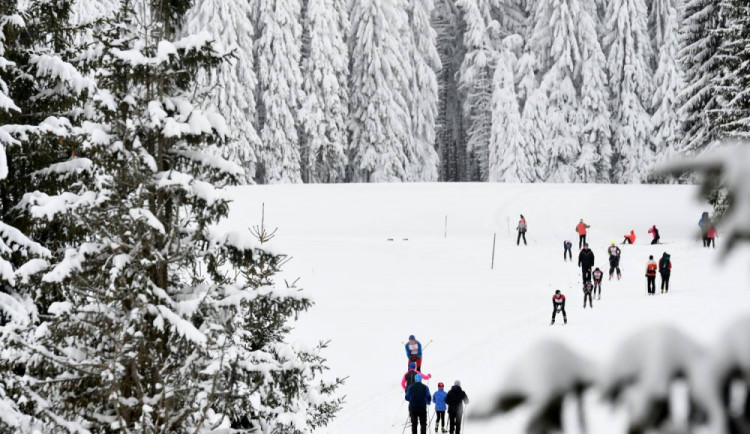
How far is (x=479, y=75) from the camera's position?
46.3 m

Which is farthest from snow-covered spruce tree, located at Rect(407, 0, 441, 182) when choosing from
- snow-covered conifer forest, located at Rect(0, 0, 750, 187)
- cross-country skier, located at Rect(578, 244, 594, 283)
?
cross-country skier, located at Rect(578, 244, 594, 283)

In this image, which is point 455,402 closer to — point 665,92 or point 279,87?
point 279,87

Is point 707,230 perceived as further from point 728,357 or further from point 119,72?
point 119,72

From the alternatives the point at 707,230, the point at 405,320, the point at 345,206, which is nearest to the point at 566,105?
the point at 345,206

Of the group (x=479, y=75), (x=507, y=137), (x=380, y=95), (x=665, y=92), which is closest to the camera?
(x=665, y=92)

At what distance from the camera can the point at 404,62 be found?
141 ft

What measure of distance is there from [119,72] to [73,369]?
9.09 feet

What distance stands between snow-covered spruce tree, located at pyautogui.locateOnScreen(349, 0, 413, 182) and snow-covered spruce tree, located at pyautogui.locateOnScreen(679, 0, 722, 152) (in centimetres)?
1751

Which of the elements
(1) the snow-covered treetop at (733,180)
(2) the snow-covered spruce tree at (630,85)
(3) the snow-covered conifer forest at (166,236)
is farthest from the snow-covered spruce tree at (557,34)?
(1) the snow-covered treetop at (733,180)

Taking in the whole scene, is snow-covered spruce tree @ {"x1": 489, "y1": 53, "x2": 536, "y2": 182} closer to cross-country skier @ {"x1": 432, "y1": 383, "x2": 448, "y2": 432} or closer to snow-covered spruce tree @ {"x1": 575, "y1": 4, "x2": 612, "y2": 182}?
snow-covered spruce tree @ {"x1": 575, "y1": 4, "x2": 612, "y2": 182}

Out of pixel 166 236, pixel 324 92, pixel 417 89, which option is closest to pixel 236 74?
pixel 324 92

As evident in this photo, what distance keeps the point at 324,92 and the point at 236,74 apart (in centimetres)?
500

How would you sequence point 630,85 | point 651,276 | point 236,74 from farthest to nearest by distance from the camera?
point 630,85
point 236,74
point 651,276

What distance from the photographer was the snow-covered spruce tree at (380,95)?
41469mm
